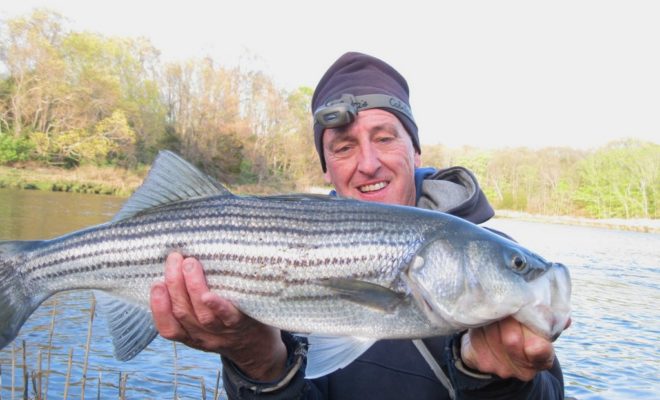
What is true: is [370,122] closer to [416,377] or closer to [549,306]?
[416,377]

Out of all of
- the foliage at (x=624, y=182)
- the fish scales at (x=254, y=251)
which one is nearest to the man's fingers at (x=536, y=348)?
the fish scales at (x=254, y=251)

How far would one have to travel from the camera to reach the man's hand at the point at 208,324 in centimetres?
272

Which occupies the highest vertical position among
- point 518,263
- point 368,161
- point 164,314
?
point 368,161

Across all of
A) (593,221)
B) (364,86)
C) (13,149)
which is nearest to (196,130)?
(13,149)

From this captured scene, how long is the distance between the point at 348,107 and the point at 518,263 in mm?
2084

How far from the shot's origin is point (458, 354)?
2.82 meters

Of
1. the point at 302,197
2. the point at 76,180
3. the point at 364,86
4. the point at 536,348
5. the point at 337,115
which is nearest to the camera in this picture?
the point at 536,348

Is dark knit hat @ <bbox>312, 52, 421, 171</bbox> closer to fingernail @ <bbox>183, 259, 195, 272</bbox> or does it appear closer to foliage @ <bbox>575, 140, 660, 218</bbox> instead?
fingernail @ <bbox>183, 259, 195, 272</bbox>

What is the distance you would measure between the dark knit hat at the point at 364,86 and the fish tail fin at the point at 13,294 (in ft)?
7.71

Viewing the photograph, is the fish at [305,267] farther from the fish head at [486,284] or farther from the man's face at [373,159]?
the man's face at [373,159]

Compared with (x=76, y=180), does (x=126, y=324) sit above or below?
above

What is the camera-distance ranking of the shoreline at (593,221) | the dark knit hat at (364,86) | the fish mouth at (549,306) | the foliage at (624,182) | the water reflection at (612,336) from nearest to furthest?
1. the fish mouth at (549,306)
2. the dark knit hat at (364,86)
3. the water reflection at (612,336)
4. the shoreline at (593,221)
5. the foliage at (624,182)

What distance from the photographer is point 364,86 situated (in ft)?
14.5

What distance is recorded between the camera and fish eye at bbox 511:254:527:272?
2557 mm
